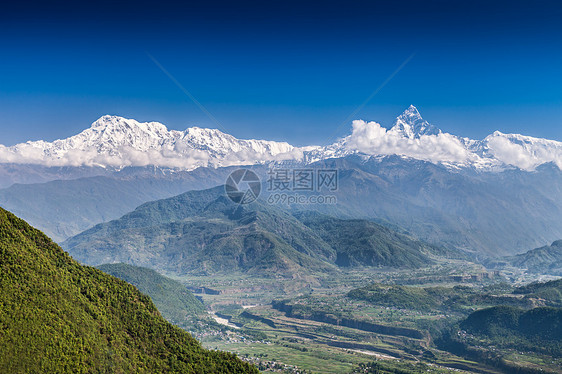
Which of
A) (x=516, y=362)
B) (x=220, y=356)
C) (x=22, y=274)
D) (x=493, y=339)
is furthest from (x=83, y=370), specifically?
(x=493, y=339)

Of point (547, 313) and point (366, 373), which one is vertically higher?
point (547, 313)

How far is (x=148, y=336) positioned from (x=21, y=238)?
30184mm

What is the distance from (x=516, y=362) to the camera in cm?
16725

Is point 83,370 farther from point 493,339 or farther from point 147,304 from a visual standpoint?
point 493,339

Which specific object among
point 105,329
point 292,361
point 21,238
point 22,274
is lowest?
point 292,361

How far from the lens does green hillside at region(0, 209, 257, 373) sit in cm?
7612

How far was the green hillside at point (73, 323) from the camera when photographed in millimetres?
76125

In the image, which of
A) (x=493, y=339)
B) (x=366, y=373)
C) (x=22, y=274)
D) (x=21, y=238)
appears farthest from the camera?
(x=493, y=339)

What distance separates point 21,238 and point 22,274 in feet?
35.5

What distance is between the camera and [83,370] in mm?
78125

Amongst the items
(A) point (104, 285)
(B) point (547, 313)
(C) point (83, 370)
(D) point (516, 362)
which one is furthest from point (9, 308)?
(B) point (547, 313)

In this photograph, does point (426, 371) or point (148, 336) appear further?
point (426, 371)

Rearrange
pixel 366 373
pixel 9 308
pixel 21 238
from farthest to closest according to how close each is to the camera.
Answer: pixel 366 373
pixel 21 238
pixel 9 308

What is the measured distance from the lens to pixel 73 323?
83.5 metres
